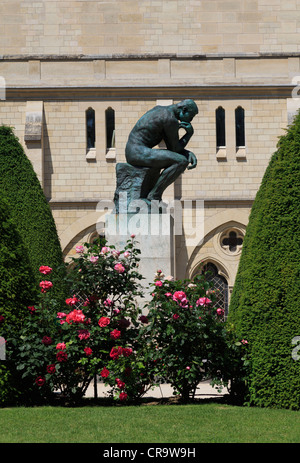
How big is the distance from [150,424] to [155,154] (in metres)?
4.87

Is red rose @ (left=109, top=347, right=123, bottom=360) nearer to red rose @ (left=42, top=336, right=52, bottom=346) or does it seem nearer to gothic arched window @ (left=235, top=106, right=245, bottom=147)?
red rose @ (left=42, top=336, right=52, bottom=346)

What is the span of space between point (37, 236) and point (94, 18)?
1175 centimetres

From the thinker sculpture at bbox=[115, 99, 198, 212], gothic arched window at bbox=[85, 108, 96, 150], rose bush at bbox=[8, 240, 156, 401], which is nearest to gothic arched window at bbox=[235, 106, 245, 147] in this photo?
gothic arched window at bbox=[85, 108, 96, 150]

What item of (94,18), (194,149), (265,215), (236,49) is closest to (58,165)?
(194,149)

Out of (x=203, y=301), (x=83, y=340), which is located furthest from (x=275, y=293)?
(x=83, y=340)

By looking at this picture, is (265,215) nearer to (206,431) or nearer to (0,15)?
(206,431)

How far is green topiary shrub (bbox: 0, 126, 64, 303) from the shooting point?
50.9 ft

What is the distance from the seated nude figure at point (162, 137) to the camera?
33.7 ft

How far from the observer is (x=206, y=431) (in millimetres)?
5992

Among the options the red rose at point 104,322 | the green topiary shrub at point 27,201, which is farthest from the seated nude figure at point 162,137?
the green topiary shrub at point 27,201

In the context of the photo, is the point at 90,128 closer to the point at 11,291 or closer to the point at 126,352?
the point at 11,291

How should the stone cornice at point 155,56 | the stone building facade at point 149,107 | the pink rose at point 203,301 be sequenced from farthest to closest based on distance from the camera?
the stone cornice at point 155,56 → the stone building facade at point 149,107 → the pink rose at point 203,301

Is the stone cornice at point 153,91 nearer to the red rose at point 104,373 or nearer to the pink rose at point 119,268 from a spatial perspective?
the pink rose at point 119,268

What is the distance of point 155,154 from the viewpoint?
33.7 ft
